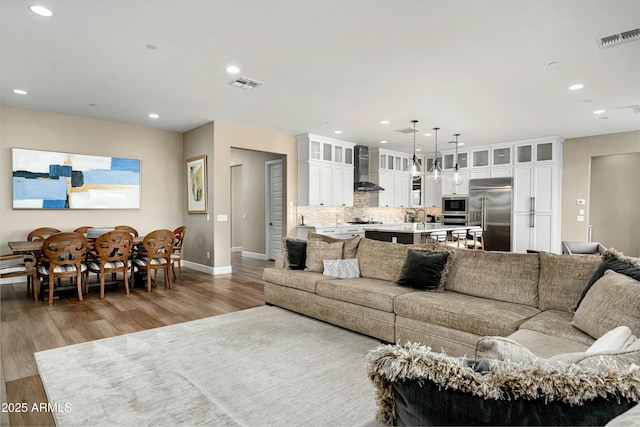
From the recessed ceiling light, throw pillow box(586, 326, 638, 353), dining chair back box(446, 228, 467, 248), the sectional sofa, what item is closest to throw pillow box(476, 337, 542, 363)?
throw pillow box(586, 326, 638, 353)

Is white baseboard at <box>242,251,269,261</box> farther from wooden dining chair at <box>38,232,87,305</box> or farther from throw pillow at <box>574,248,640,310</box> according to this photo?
throw pillow at <box>574,248,640,310</box>

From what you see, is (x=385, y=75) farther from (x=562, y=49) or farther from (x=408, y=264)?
(x=408, y=264)

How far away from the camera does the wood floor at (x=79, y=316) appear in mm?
2381

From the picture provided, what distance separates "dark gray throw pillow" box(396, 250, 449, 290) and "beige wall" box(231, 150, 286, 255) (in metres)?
5.68

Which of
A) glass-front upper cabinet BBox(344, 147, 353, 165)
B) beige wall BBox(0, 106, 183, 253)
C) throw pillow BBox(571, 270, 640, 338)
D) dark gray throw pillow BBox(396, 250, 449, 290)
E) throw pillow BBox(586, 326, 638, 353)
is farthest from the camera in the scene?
→ glass-front upper cabinet BBox(344, 147, 353, 165)

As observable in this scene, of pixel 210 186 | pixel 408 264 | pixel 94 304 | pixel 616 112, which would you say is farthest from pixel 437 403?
pixel 616 112

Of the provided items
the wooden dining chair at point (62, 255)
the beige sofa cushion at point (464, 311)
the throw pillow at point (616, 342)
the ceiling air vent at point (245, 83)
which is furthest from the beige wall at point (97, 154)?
the throw pillow at point (616, 342)

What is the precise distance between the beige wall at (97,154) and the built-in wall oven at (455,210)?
664 cm

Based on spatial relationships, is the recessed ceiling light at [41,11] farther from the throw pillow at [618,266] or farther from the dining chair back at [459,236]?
the dining chair back at [459,236]

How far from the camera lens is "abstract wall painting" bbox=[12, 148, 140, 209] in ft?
18.8

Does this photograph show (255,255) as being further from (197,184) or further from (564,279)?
(564,279)

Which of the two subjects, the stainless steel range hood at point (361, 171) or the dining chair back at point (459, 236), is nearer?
the dining chair back at point (459, 236)

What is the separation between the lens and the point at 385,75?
426cm

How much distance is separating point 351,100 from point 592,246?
142 inches
